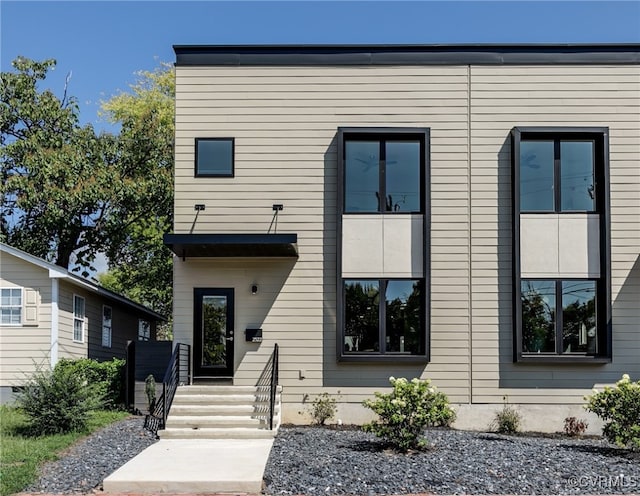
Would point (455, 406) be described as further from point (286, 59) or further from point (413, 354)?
point (286, 59)

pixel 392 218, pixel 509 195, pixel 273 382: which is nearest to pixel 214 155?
pixel 392 218

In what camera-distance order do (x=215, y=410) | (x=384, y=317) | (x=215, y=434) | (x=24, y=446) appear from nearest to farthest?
(x=24, y=446)
(x=215, y=434)
(x=215, y=410)
(x=384, y=317)

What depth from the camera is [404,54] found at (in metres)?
13.8

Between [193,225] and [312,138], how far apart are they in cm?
266

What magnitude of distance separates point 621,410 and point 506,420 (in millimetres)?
2939

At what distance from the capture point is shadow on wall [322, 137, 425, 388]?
13266mm

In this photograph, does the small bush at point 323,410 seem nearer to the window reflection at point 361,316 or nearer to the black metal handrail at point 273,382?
the black metal handrail at point 273,382

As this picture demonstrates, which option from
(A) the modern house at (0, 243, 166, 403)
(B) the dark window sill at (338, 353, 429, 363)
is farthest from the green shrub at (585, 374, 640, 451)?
(A) the modern house at (0, 243, 166, 403)

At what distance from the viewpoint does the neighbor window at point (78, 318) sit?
1783cm

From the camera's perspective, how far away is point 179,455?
33.0ft

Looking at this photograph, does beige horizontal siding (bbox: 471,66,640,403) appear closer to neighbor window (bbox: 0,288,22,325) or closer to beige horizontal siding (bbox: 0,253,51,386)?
beige horizontal siding (bbox: 0,253,51,386)

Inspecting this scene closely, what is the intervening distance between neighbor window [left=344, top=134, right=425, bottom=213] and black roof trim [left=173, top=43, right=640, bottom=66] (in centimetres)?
149

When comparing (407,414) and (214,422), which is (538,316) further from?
(214,422)

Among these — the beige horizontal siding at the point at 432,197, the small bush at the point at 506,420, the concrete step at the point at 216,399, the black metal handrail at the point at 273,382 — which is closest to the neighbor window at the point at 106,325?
the beige horizontal siding at the point at 432,197
